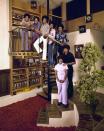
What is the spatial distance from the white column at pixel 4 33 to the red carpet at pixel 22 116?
3.91 feet

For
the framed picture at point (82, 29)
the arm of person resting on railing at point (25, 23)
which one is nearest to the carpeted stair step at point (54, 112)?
the arm of person resting on railing at point (25, 23)

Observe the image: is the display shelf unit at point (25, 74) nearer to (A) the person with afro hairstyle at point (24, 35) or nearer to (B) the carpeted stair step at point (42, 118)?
(A) the person with afro hairstyle at point (24, 35)

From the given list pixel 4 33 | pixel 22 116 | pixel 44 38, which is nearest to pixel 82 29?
pixel 44 38

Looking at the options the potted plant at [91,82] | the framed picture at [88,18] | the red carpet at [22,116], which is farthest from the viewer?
the framed picture at [88,18]

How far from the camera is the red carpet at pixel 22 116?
3.45 metres

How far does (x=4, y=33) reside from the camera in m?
4.79

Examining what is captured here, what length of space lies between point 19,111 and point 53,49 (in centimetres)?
190

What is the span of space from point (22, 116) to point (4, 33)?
235 centimetres

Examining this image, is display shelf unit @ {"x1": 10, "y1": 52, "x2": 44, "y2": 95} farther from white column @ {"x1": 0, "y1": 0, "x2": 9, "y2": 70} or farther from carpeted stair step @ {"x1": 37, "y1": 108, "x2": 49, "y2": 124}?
carpeted stair step @ {"x1": 37, "y1": 108, "x2": 49, "y2": 124}

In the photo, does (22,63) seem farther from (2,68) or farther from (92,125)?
(92,125)

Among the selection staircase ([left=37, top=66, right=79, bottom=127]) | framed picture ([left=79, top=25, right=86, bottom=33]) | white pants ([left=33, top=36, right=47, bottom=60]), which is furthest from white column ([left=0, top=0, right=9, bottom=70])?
framed picture ([left=79, top=25, right=86, bottom=33])

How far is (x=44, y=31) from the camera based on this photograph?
182 inches

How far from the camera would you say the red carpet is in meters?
3.45

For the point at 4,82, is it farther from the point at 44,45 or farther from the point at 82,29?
the point at 82,29
